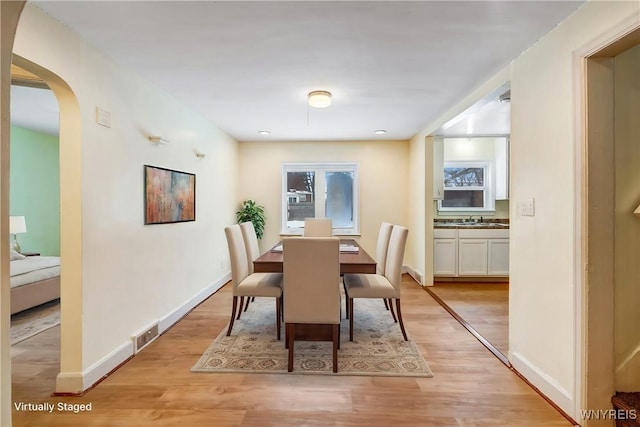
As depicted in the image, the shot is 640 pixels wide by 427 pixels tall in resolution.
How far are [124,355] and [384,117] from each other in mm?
3560

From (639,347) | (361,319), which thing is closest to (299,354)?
(361,319)

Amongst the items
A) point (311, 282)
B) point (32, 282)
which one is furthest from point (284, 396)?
point (32, 282)

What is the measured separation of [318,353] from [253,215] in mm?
3099

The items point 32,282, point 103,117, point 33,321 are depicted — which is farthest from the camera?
point 32,282

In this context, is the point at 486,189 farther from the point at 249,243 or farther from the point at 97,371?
the point at 97,371

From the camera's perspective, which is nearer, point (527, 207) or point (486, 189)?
point (527, 207)

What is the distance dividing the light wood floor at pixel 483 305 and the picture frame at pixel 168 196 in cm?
319

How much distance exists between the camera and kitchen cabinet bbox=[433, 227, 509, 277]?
4.73m

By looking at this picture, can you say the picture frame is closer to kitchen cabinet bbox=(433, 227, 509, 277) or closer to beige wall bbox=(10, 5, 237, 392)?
beige wall bbox=(10, 5, 237, 392)

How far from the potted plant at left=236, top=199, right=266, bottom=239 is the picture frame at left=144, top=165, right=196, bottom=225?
155 cm

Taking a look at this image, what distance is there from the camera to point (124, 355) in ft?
7.79

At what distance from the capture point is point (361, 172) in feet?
17.5

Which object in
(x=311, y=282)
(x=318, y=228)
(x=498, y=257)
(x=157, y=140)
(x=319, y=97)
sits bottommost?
(x=498, y=257)

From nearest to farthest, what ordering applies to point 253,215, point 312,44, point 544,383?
point 544,383 < point 312,44 < point 253,215
